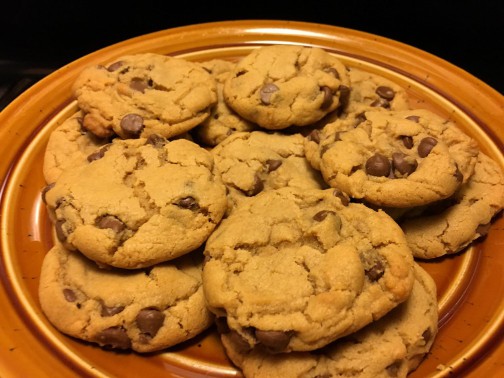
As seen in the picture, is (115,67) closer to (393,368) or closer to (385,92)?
(385,92)

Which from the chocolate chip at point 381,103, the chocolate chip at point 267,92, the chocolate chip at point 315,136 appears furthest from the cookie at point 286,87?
the chocolate chip at point 381,103

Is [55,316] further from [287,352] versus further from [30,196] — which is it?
[287,352]

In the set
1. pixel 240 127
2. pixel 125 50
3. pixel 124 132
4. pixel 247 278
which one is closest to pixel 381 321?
pixel 247 278

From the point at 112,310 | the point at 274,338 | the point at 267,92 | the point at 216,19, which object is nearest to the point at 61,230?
the point at 112,310

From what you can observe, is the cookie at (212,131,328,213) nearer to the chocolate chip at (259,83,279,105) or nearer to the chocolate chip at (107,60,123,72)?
the chocolate chip at (259,83,279,105)

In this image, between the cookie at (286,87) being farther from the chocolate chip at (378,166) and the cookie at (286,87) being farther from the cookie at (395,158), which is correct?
the chocolate chip at (378,166)

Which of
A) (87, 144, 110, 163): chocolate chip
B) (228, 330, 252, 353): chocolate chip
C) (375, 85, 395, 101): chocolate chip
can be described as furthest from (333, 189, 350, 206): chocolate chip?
(87, 144, 110, 163): chocolate chip
